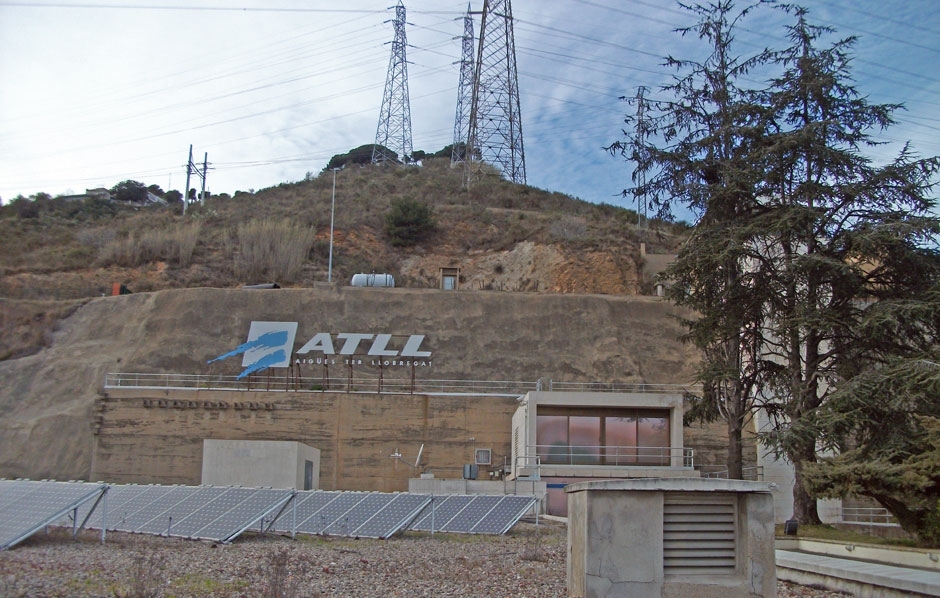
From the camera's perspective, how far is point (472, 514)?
21.6m

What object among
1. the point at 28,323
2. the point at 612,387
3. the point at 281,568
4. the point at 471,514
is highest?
the point at 28,323

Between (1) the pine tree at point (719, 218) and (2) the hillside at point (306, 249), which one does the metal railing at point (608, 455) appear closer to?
(1) the pine tree at point (719, 218)

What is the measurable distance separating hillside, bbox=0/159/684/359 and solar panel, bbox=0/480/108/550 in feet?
109

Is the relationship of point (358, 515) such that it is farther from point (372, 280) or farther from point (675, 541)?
point (372, 280)

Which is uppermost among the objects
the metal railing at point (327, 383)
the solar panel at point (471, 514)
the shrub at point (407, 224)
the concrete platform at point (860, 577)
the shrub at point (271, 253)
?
the shrub at point (407, 224)

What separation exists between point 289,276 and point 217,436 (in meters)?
22.1

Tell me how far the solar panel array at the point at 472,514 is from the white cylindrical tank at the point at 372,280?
31.8 m

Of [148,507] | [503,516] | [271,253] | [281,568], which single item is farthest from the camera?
[271,253]

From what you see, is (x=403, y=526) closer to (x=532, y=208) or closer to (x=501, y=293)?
(x=501, y=293)

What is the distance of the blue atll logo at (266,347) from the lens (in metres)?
43.4

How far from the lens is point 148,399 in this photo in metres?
38.8

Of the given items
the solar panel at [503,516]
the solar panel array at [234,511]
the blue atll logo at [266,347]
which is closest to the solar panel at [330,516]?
the solar panel array at [234,511]

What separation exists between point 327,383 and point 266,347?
3.93 meters

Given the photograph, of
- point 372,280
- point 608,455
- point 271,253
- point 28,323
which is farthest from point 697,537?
point 271,253
